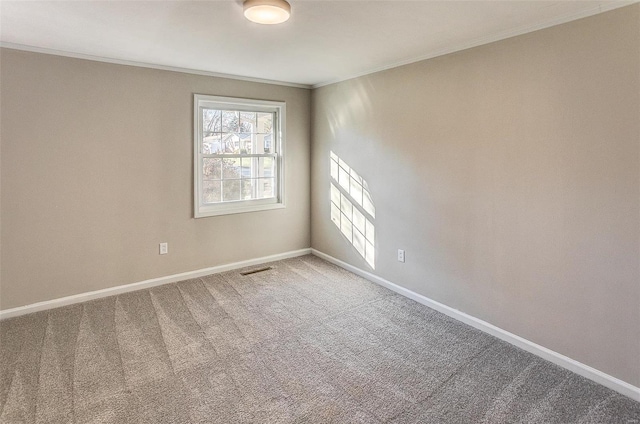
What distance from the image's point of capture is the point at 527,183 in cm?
260

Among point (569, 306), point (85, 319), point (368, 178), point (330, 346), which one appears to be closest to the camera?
point (569, 306)

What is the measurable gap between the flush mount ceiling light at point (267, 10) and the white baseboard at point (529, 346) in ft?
8.81

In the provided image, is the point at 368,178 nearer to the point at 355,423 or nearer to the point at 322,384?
the point at 322,384

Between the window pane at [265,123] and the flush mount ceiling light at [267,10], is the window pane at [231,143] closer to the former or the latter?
the window pane at [265,123]

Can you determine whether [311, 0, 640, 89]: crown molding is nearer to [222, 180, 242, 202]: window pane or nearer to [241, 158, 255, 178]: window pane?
[241, 158, 255, 178]: window pane

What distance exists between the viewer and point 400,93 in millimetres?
3525

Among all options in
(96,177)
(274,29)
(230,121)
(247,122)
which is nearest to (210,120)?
(230,121)

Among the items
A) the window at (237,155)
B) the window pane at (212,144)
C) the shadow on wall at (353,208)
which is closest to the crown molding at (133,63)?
the window at (237,155)

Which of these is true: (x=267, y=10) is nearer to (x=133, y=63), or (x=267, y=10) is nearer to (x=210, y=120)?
(x=133, y=63)

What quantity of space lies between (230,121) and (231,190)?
0.83 m

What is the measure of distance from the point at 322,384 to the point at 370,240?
201 centimetres

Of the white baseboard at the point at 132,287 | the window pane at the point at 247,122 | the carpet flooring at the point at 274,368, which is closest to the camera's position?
the carpet flooring at the point at 274,368

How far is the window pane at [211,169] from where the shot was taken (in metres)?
4.17

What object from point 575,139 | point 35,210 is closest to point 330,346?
point 575,139
